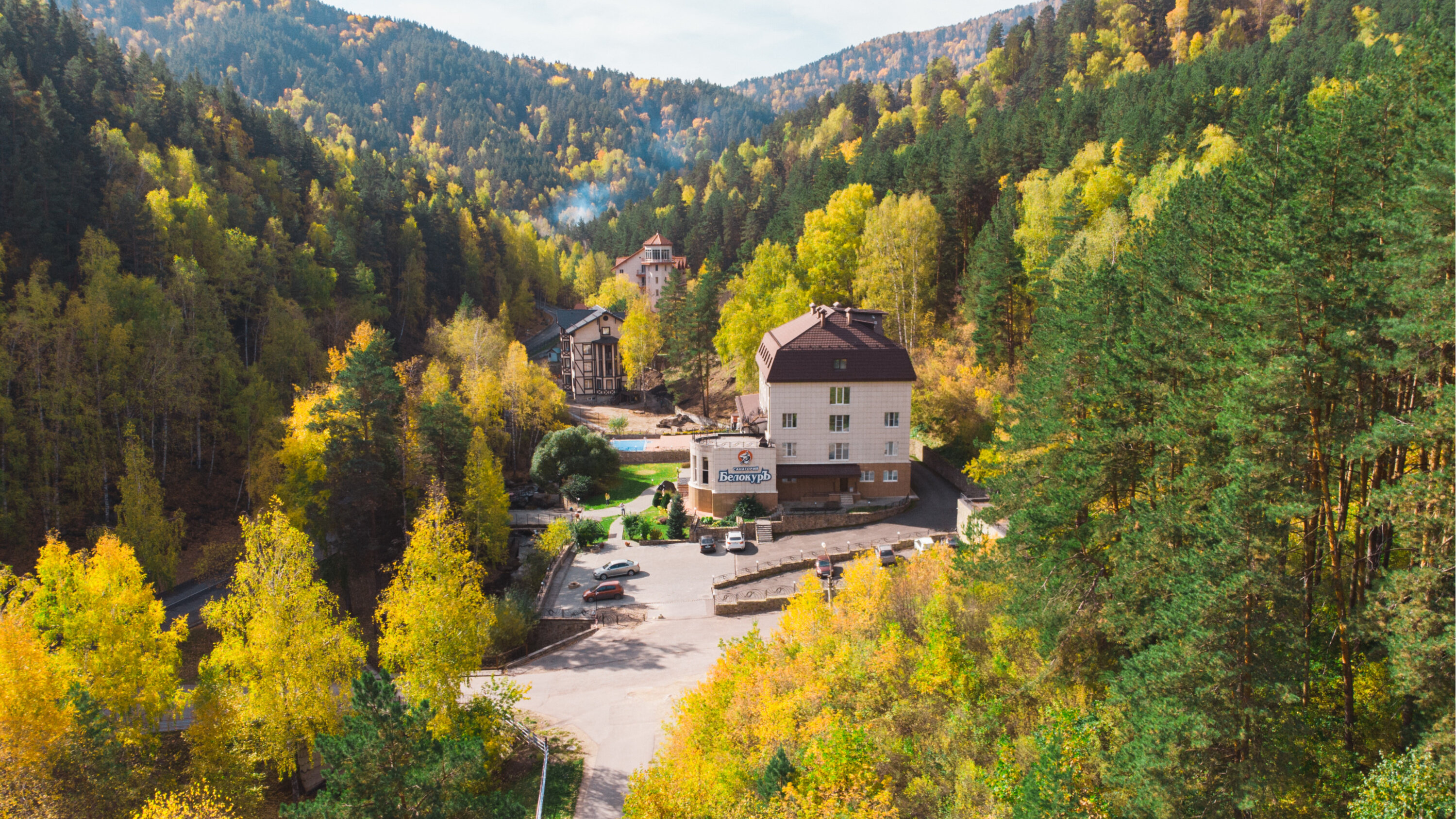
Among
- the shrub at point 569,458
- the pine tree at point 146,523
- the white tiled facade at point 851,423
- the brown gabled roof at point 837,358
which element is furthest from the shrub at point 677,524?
the pine tree at point 146,523

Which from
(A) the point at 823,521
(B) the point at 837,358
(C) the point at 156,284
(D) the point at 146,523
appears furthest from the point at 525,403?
(A) the point at 823,521

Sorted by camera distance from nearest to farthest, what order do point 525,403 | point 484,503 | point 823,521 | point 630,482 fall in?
point 484,503
point 823,521
point 630,482
point 525,403

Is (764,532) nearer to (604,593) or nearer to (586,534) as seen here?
(586,534)

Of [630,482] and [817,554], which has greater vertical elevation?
[630,482]

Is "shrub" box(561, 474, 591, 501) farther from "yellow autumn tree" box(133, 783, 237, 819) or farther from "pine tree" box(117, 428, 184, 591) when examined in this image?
"yellow autumn tree" box(133, 783, 237, 819)

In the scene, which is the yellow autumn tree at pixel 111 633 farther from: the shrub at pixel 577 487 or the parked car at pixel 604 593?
the shrub at pixel 577 487
